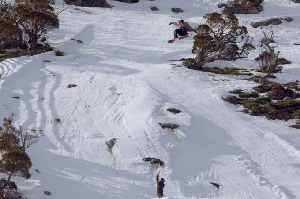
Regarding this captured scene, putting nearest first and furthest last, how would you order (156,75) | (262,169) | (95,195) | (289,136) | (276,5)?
1. (95,195)
2. (262,169)
3. (289,136)
4. (156,75)
5. (276,5)

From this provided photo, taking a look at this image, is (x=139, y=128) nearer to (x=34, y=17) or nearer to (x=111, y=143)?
(x=111, y=143)

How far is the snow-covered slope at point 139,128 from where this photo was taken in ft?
36.0

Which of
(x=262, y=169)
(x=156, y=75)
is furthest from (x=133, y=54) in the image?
(x=262, y=169)

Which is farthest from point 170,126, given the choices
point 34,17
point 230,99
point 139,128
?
point 34,17

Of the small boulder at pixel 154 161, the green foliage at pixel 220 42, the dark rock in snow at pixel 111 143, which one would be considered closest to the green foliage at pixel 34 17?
the green foliage at pixel 220 42

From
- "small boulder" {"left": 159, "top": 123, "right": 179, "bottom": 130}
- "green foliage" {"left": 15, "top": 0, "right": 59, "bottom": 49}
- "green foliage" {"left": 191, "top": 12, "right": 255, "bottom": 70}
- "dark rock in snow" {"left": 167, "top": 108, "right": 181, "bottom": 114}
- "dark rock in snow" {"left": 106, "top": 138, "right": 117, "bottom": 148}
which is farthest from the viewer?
"green foliage" {"left": 15, "top": 0, "right": 59, "bottom": 49}

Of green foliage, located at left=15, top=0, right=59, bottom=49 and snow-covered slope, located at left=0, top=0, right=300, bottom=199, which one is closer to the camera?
snow-covered slope, located at left=0, top=0, right=300, bottom=199

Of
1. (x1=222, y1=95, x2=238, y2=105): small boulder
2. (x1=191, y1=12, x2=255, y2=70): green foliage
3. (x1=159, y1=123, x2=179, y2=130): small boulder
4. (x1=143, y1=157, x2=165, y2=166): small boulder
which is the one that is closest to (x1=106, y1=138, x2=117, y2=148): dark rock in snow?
(x1=143, y1=157, x2=165, y2=166): small boulder

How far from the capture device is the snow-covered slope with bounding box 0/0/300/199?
1098cm

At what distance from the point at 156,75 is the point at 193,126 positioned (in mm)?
6726

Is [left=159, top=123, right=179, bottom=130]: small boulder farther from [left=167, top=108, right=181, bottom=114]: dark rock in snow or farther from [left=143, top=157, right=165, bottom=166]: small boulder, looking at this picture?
[left=143, top=157, right=165, bottom=166]: small boulder

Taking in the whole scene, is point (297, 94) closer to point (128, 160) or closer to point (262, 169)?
point (262, 169)

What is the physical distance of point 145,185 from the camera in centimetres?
1094

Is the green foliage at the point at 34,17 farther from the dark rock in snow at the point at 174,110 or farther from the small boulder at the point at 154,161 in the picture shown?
the small boulder at the point at 154,161
